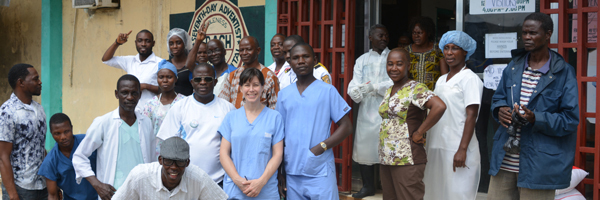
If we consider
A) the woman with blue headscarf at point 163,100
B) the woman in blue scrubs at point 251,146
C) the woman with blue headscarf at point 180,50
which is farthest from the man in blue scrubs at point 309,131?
the woman with blue headscarf at point 180,50

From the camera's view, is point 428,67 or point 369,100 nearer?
point 428,67

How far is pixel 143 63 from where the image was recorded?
528cm

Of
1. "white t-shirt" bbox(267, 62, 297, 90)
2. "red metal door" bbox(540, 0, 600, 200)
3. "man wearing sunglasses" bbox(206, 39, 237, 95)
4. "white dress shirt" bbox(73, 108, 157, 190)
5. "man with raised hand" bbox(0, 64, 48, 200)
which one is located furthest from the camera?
"man wearing sunglasses" bbox(206, 39, 237, 95)

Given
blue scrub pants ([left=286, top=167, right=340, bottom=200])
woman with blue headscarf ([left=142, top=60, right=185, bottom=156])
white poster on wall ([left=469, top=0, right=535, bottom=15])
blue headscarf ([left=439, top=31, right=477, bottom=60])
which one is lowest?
blue scrub pants ([left=286, top=167, right=340, bottom=200])

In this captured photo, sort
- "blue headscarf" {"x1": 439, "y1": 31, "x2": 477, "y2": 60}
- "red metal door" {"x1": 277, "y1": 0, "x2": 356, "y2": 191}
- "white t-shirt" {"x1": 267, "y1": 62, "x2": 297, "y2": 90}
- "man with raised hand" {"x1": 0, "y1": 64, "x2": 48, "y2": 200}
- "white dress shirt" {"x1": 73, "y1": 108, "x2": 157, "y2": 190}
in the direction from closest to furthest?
"white dress shirt" {"x1": 73, "y1": 108, "x2": 157, "y2": 190}
"man with raised hand" {"x1": 0, "y1": 64, "x2": 48, "y2": 200}
"blue headscarf" {"x1": 439, "y1": 31, "x2": 477, "y2": 60}
"white t-shirt" {"x1": 267, "y1": 62, "x2": 297, "y2": 90}
"red metal door" {"x1": 277, "y1": 0, "x2": 356, "y2": 191}

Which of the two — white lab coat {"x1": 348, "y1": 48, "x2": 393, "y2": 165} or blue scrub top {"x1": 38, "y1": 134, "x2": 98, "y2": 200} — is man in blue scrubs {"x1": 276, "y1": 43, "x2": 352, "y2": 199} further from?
blue scrub top {"x1": 38, "y1": 134, "x2": 98, "y2": 200}

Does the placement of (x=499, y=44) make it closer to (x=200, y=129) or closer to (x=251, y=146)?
(x=251, y=146)

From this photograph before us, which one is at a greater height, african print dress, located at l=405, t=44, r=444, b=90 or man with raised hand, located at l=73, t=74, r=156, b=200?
african print dress, located at l=405, t=44, r=444, b=90

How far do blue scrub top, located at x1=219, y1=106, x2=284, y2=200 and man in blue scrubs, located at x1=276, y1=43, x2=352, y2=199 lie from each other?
5.1 inches

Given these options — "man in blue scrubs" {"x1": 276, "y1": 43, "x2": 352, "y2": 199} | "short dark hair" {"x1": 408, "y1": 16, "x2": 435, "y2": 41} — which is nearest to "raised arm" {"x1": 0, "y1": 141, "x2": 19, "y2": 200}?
"man in blue scrubs" {"x1": 276, "y1": 43, "x2": 352, "y2": 199}

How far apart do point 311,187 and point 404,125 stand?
0.92 meters

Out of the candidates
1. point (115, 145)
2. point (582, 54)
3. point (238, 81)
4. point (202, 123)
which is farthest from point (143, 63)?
point (582, 54)

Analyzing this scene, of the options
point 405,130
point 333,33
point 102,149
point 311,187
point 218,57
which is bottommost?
point 311,187

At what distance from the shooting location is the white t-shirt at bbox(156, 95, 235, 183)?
144 inches
